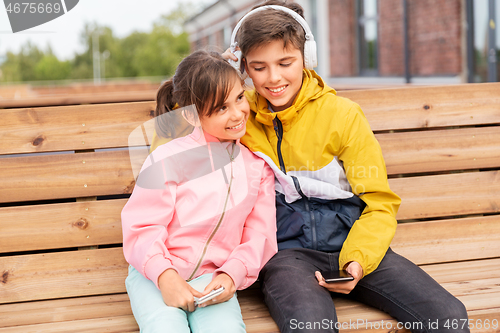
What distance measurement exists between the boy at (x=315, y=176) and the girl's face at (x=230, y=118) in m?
0.15

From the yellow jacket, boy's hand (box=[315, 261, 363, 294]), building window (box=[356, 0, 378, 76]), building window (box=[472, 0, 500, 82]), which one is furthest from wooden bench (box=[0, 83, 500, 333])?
building window (box=[356, 0, 378, 76])

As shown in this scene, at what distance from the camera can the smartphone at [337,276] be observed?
5.86ft

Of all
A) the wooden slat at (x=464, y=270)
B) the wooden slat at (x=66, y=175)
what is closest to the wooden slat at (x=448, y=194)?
the wooden slat at (x=464, y=270)

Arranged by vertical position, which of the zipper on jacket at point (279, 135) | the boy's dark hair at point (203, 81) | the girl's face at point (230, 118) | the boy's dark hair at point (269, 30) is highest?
the boy's dark hair at point (269, 30)

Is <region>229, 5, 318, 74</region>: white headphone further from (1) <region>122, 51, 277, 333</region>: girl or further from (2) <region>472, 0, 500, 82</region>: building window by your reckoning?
Result: (2) <region>472, 0, 500, 82</region>: building window

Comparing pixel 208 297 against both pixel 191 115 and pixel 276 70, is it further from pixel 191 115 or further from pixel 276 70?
pixel 276 70

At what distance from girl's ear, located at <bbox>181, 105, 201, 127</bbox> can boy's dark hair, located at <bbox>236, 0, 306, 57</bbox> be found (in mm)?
346

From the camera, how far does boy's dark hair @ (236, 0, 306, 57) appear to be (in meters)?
1.95

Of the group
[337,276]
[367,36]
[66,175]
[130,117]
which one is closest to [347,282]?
[337,276]

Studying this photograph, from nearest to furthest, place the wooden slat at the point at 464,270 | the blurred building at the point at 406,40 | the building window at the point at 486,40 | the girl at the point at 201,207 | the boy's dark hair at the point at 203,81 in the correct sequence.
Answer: the girl at the point at 201,207
the boy's dark hair at the point at 203,81
the wooden slat at the point at 464,270
the building window at the point at 486,40
the blurred building at the point at 406,40

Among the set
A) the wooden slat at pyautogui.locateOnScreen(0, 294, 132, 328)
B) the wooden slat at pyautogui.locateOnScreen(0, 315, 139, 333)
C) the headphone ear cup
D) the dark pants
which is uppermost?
the headphone ear cup

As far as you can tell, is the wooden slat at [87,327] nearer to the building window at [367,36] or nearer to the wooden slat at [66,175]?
the wooden slat at [66,175]

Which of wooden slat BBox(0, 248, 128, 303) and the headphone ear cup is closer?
the headphone ear cup

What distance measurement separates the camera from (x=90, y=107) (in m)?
2.23
